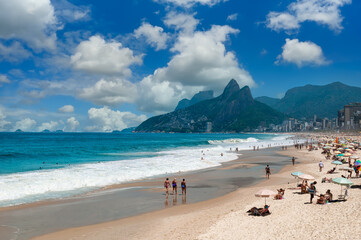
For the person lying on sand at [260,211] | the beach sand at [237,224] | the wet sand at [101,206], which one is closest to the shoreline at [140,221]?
the beach sand at [237,224]

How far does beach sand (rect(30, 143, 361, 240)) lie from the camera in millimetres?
11790

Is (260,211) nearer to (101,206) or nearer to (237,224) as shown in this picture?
(237,224)

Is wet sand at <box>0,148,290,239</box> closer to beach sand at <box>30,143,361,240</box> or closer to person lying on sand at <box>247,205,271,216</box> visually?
beach sand at <box>30,143,361,240</box>

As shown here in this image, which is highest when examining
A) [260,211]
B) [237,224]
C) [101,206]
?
[260,211]

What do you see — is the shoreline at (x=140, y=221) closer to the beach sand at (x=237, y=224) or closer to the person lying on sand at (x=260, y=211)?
the beach sand at (x=237, y=224)

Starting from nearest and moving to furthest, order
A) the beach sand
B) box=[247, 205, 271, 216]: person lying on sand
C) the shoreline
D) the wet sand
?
the beach sand
the shoreline
the wet sand
box=[247, 205, 271, 216]: person lying on sand

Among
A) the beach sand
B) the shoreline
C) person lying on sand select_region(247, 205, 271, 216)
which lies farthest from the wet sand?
person lying on sand select_region(247, 205, 271, 216)

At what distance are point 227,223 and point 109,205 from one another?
9.05 m

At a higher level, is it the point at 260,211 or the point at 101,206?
the point at 260,211

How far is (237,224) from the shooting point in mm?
13375

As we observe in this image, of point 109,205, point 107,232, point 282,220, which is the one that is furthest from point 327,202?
point 109,205

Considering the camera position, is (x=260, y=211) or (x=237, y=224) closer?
(x=237, y=224)

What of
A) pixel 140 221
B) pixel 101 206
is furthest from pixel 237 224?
pixel 101 206

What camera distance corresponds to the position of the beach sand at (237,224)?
11.8 metres
